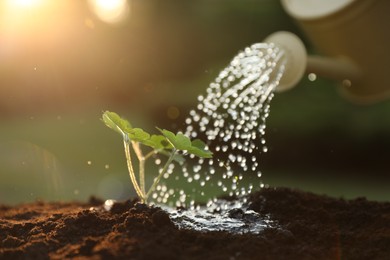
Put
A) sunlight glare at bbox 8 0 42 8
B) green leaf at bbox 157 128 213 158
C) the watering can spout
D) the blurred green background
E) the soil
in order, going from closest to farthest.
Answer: the soil
green leaf at bbox 157 128 213 158
the watering can spout
sunlight glare at bbox 8 0 42 8
the blurred green background

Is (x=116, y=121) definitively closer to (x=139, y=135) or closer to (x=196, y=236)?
(x=139, y=135)

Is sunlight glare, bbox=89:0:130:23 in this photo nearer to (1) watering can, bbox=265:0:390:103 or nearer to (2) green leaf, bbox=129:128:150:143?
(1) watering can, bbox=265:0:390:103

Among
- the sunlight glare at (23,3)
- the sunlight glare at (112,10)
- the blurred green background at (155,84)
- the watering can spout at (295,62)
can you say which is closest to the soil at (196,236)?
the watering can spout at (295,62)

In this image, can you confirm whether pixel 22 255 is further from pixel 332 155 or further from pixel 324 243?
pixel 332 155

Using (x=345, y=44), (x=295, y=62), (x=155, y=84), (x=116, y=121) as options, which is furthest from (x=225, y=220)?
(x=155, y=84)

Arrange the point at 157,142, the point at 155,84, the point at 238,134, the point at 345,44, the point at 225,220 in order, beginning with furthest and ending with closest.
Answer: the point at 155,84
the point at 345,44
the point at 238,134
the point at 157,142
the point at 225,220

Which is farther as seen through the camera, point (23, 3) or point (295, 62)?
point (23, 3)

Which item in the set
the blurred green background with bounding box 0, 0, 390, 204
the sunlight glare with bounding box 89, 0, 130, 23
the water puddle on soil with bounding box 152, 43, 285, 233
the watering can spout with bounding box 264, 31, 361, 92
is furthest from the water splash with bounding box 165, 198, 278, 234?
the sunlight glare with bounding box 89, 0, 130, 23
